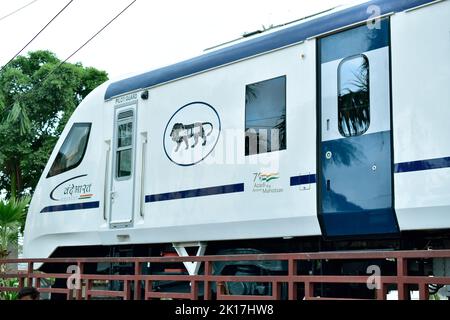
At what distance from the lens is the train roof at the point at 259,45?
777 cm

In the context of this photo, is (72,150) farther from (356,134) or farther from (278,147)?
(356,134)

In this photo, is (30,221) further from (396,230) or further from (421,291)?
(421,291)

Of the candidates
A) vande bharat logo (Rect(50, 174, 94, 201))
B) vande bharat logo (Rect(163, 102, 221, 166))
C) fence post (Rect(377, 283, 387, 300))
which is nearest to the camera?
fence post (Rect(377, 283, 387, 300))

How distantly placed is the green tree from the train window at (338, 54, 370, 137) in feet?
56.1

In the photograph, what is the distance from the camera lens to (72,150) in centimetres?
1149

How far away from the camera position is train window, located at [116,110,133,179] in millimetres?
10547

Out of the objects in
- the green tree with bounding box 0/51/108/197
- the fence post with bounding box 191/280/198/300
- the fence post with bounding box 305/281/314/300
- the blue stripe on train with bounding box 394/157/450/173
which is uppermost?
the green tree with bounding box 0/51/108/197

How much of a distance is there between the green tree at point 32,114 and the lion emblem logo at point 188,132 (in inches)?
578

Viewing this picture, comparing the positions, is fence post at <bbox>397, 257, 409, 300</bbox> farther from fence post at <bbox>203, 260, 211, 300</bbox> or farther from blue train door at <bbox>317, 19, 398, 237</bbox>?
fence post at <bbox>203, 260, 211, 300</bbox>

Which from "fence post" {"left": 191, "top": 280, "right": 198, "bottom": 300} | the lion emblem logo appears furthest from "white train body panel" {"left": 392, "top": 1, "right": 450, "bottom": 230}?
the lion emblem logo

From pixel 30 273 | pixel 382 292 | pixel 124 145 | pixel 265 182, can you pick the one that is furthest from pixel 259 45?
pixel 30 273
